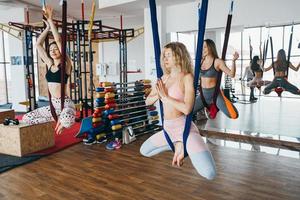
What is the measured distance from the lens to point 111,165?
13.8 feet

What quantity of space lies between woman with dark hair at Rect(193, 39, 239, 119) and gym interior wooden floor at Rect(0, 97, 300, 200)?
3.85 ft

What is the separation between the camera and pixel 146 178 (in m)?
3.69

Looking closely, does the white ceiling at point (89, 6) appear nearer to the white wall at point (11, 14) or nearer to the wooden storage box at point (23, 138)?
the white wall at point (11, 14)

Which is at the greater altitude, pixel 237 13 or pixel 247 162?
pixel 237 13

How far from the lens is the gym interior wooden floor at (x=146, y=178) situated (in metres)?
3.21

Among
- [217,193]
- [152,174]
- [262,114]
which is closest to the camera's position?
[217,193]

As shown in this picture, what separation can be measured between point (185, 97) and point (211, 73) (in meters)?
0.89

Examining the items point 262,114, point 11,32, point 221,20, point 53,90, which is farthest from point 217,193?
point 11,32

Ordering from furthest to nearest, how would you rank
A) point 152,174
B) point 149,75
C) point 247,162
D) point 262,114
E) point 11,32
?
point 11,32
point 262,114
point 149,75
point 247,162
point 152,174

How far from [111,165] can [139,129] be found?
6.53 ft

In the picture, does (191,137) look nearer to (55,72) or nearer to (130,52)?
(55,72)

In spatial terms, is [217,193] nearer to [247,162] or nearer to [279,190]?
[279,190]

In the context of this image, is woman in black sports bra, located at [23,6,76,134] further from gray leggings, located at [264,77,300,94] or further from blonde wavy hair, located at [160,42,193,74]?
gray leggings, located at [264,77,300,94]

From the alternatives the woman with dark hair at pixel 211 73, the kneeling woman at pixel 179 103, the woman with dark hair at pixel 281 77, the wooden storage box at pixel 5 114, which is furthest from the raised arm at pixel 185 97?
the wooden storage box at pixel 5 114
